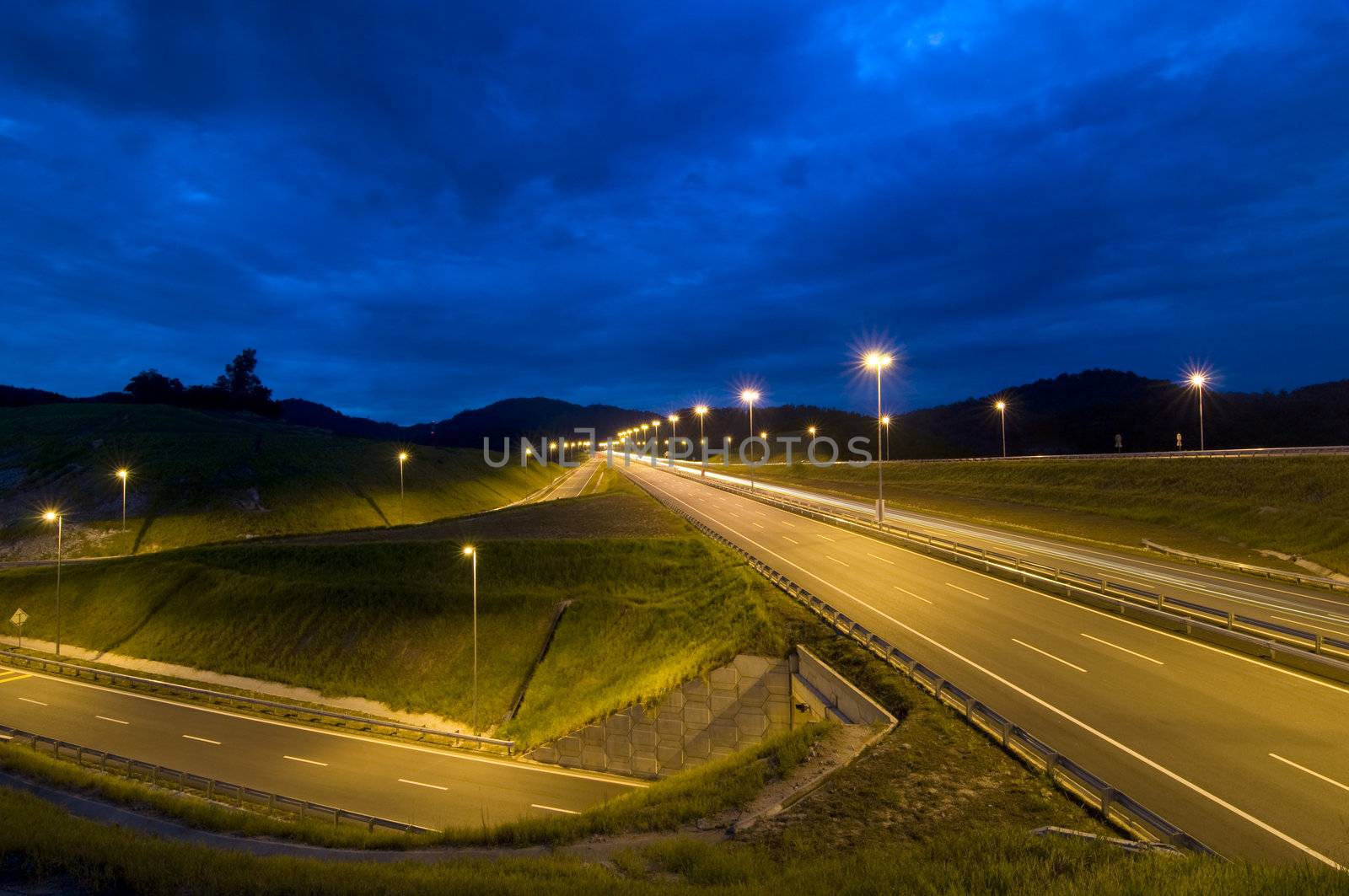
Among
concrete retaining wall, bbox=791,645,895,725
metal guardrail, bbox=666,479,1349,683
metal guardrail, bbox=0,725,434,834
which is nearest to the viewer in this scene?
metal guardrail, bbox=666,479,1349,683

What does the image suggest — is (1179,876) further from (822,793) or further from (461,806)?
(461,806)

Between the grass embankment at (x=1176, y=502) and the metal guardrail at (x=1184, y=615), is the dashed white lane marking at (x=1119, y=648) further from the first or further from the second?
the grass embankment at (x=1176, y=502)

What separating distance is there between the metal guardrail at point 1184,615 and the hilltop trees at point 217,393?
7583 inches

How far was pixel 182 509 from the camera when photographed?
237ft

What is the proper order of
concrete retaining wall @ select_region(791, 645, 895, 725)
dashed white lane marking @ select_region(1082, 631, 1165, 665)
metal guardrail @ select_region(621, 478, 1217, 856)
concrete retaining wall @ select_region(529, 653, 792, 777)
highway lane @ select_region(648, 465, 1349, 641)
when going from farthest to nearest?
concrete retaining wall @ select_region(529, 653, 792, 777)
highway lane @ select_region(648, 465, 1349, 641)
dashed white lane marking @ select_region(1082, 631, 1165, 665)
concrete retaining wall @ select_region(791, 645, 895, 725)
metal guardrail @ select_region(621, 478, 1217, 856)

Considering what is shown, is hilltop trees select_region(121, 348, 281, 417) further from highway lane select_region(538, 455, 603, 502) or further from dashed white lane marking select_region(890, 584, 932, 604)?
dashed white lane marking select_region(890, 584, 932, 604)

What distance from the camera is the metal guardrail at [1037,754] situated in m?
9.48

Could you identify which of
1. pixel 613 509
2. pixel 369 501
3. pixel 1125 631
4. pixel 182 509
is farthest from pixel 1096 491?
pixel 182 509

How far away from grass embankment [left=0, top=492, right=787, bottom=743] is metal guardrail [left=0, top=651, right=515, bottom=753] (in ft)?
6.98

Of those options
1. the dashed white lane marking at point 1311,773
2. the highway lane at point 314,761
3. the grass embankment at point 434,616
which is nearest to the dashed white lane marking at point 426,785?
the highway lane at point 314,761

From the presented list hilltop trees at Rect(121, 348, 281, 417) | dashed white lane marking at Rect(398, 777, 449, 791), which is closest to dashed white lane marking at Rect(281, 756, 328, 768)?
dashed white lane marking at Rect(398, 777, 449, 791)

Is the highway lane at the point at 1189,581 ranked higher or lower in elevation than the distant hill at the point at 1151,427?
lower

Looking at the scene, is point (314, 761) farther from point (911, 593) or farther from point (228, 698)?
point (911, 593)

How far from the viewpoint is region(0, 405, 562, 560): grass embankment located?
68562mm
